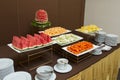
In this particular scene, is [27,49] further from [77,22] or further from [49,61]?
[77,22]

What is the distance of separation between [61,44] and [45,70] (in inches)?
13.7

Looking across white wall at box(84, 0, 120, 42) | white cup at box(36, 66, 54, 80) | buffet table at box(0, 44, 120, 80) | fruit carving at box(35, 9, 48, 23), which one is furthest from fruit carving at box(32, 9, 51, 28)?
white wall at box(84, 0, 120, 42)

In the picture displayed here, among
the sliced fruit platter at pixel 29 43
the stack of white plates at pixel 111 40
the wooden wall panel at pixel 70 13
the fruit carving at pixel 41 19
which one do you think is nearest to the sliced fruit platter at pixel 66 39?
the sliced fruit platter at pixel 29 43

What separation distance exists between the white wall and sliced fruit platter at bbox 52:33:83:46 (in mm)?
1410

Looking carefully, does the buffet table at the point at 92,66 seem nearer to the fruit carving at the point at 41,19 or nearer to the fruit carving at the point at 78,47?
the fruit carving at the point at 78,47

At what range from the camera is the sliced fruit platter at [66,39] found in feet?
4.65

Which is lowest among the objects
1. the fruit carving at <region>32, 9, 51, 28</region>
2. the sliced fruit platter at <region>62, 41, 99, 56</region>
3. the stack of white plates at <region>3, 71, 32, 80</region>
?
the stack of white plates at <region>3, 71, 32, 80</region>

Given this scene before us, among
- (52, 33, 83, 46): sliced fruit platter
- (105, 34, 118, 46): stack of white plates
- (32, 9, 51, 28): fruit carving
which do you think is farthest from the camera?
(32, 9, 51, 28): fruit carving

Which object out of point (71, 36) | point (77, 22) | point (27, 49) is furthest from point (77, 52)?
point (77, 22)

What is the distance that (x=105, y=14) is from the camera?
9.32ft

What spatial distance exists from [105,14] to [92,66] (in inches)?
68.8

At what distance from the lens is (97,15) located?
9.75 feet

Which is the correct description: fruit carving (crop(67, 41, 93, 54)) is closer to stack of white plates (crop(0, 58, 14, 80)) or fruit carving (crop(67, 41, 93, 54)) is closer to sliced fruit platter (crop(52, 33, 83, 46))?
sliced fruit platter (crop(52, 33, 83, 46))

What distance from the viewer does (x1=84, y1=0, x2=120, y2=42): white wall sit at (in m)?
2.69
